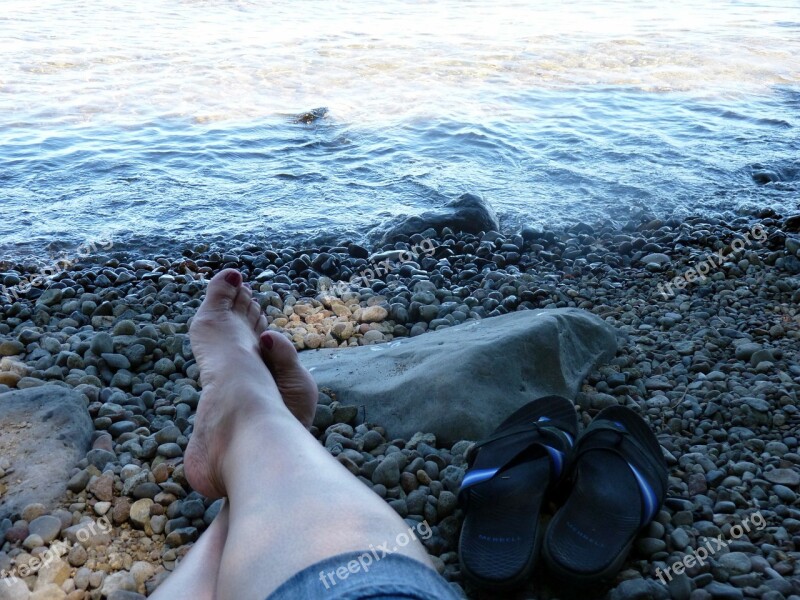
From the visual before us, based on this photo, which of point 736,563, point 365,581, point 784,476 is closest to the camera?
point 365,581

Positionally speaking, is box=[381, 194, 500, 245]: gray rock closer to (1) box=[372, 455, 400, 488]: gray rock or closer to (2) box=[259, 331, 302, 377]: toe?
(2) box=[259, 331, 302, 377]: toe

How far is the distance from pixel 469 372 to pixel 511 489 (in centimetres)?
57

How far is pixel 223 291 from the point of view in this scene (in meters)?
2.42

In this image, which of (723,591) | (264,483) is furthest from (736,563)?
(264,483)

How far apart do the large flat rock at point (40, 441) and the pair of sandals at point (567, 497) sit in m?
1.15

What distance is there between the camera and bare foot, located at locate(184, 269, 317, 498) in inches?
71.9

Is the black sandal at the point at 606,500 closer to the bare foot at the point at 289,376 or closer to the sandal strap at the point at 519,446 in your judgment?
the sandal strap at the point at 519,446

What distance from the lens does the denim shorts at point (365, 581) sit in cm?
105

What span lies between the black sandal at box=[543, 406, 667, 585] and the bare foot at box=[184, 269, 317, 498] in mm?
768

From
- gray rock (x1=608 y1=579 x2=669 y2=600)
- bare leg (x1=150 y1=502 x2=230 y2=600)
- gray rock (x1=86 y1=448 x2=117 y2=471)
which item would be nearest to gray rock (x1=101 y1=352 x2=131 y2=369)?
gray rock (x1=86 y1=448 x2=117 y2=471)

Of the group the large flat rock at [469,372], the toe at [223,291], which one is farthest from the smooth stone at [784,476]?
the toe at [223,291]

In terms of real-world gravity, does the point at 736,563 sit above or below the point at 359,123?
above

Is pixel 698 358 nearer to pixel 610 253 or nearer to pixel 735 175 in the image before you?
pixel 610 253

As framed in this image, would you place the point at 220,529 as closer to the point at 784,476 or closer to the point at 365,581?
the point at 365,581
